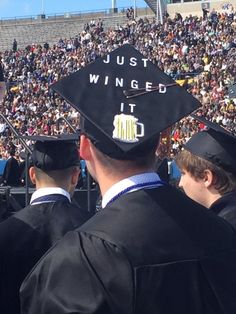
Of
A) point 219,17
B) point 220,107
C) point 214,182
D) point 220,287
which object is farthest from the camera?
point 219,17

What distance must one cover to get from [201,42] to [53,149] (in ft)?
90.3

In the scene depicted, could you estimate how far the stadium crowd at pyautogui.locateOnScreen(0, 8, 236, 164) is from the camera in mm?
24062

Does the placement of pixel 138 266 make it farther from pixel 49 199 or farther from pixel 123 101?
pixel 49 199

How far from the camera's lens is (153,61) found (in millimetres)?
26375

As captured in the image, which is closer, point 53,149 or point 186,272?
point 186,272

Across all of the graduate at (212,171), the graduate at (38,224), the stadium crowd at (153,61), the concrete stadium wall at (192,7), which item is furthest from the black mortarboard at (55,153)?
the concrete stadium wall at (192,7)

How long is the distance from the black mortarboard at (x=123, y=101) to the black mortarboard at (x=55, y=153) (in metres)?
1.72

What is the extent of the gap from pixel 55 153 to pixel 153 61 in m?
22.4

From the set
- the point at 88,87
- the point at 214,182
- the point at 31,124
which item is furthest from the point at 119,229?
the point at 31,124

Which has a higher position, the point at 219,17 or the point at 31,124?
the point at 219,17

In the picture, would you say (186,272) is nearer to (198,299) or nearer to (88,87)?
(198,299)

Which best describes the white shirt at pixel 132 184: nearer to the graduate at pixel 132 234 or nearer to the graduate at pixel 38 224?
the graduate at pixel 132 234

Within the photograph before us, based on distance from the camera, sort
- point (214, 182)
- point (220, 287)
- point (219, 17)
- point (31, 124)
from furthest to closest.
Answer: point (219, 17) < point (31, 124) < point (214, 182) < point (220, 287)

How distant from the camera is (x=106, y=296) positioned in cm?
195
